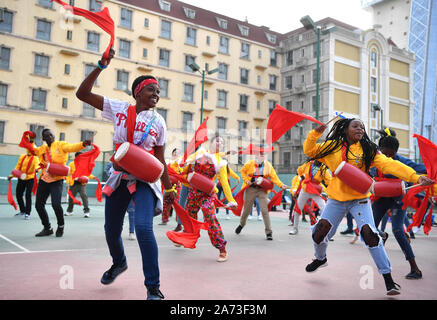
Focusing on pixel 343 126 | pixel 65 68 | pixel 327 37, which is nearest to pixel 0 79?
pixel 65 68

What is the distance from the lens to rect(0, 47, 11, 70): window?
31.8 meters

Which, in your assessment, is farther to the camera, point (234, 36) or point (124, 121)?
point (234, 36)

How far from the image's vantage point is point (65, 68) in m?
34.4

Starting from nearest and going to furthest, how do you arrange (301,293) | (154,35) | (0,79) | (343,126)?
(301,293), (343,126), (0,79), (154,35)

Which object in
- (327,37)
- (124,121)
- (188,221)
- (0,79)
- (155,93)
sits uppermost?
(327,37)

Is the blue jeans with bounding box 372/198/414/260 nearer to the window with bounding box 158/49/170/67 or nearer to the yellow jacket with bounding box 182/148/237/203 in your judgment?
the yellow jacket with bounding box 182/148/237/203

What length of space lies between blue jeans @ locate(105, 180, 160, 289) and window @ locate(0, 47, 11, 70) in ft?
109

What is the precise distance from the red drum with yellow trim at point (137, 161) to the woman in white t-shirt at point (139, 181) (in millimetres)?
160

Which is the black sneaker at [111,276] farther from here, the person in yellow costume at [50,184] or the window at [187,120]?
the window at [187,120]

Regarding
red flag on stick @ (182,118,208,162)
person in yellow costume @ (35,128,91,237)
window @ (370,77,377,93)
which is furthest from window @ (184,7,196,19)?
red flag on stick @ (182,118,208,162)

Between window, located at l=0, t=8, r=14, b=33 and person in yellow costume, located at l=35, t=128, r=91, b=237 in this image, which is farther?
window, located at l=0, t=8, r=14, b=33

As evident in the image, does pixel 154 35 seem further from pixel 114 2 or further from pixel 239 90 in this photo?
pixel 239 90

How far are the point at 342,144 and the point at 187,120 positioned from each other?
36.1m
